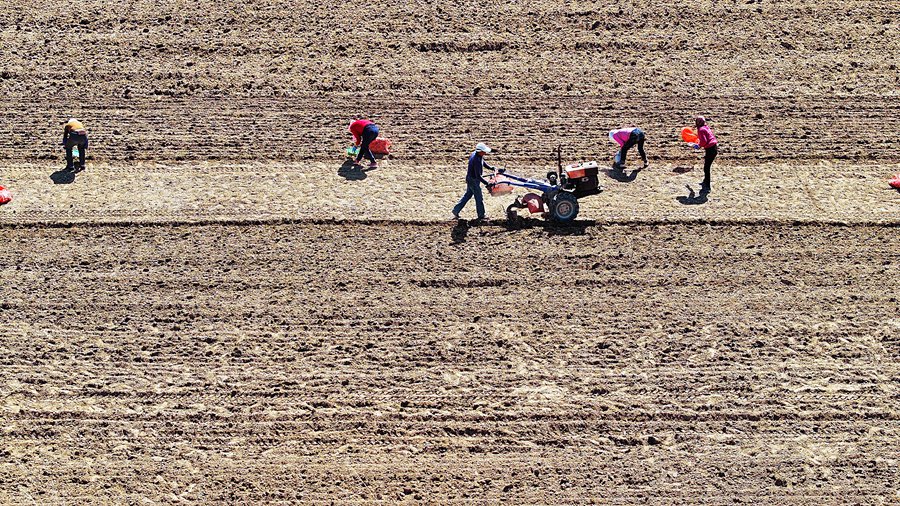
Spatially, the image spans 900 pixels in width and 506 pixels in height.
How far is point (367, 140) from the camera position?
17.5m

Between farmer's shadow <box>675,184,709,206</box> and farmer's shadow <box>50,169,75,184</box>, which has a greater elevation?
farmer's shadow <box>50,169,75,184</box>

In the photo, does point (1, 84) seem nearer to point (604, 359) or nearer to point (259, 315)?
point (259, 315)

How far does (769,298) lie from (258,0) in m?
12.3

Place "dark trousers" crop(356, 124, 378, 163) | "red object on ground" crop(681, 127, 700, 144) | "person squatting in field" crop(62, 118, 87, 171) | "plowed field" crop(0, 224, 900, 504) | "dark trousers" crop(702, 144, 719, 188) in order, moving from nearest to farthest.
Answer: "plowed field" crop(0, 224, 900, 504), "dark trousers" crop(702, 144, 719, 188), "person squatting in field" crop(62, 118, 87, 171), "dark trousers" crop(356, 124, 378, 163), "red object on ground" crop(681, 127, 700, 144)

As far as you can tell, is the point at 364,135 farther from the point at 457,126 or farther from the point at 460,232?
the point at 460,232

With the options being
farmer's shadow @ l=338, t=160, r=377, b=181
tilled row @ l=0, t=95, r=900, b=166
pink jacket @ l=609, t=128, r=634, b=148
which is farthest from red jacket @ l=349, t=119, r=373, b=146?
pink jacket @ l=609, t=128, r=634, b=148

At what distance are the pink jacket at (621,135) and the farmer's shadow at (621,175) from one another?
1.43 feet

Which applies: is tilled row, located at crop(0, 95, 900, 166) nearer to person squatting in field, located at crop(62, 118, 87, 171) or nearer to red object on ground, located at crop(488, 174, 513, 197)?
person squatting in field, located at crop(62, 118, 87, 171)

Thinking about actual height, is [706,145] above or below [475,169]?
above

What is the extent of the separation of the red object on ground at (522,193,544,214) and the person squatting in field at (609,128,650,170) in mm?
2156

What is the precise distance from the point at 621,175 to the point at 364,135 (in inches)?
165

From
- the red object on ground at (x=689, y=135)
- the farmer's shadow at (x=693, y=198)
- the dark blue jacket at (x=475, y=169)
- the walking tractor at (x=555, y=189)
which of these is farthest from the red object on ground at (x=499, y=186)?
the red object on ground at (x=689, y=135)

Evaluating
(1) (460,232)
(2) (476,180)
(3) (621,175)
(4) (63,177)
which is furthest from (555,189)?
(4) (63,177)

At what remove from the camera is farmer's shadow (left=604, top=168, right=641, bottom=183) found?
17.3 m
